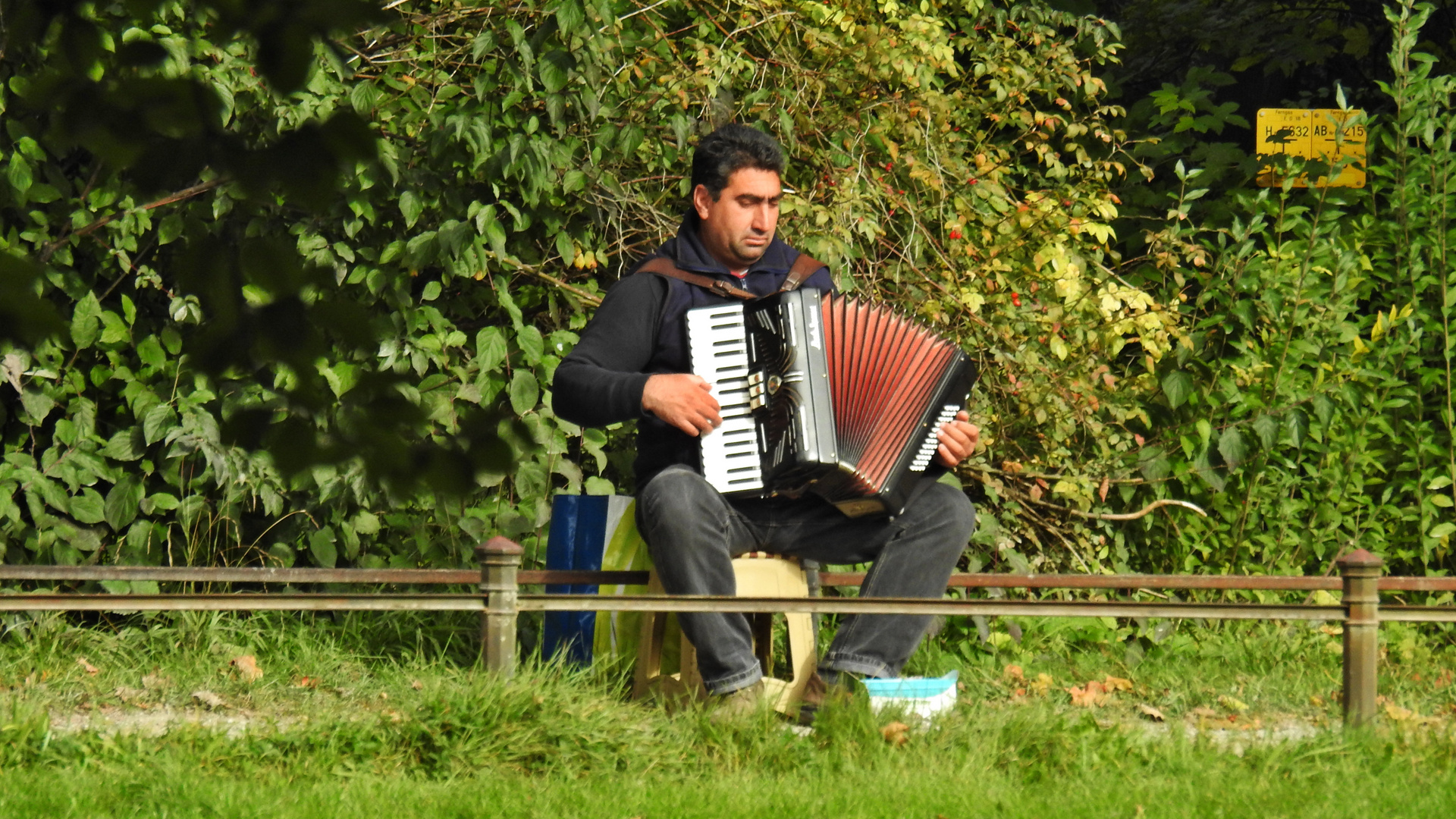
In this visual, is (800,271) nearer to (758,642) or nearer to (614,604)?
(758,642)

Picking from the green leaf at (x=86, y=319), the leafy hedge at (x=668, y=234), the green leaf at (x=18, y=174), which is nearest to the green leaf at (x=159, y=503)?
the leafy hedge at (x=668, y=234)

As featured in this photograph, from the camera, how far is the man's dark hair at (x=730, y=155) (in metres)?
4.06

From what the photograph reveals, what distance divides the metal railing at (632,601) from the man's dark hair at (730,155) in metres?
1.03

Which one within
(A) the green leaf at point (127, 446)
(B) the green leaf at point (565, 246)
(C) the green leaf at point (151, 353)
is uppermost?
(B) the green leaf at point (565, 246)

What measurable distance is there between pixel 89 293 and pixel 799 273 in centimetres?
216

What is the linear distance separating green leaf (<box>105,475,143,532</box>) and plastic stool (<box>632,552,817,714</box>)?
1736 millimetres

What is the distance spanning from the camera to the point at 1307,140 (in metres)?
5.88

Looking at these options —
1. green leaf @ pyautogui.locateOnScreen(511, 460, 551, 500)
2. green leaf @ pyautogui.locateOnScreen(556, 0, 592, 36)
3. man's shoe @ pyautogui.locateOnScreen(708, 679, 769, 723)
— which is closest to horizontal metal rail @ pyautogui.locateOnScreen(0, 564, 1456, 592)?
man's shoe @ pyautogui.locateOnScreen(708, 679, 769, 723)

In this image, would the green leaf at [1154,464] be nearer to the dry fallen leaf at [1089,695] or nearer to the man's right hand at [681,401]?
the dry fallen leaf at [1089,695]

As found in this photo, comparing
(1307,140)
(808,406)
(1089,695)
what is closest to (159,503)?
(808,406)

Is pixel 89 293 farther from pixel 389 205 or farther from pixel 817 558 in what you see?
pixel 817 558

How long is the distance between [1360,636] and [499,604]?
6.80ft

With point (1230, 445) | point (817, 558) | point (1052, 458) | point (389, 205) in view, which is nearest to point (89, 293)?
point (389, 205)

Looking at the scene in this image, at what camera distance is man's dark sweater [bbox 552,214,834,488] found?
12.6ft
